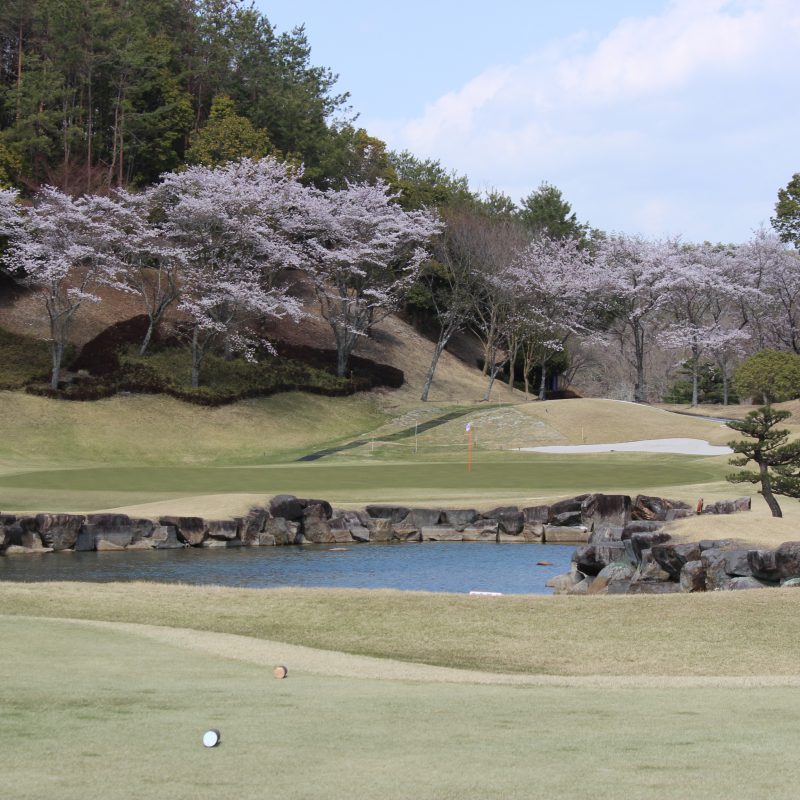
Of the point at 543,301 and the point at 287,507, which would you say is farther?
the point at 543,301

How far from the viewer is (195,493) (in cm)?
3634

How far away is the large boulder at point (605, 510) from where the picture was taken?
108 ft

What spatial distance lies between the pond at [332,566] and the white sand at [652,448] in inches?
859

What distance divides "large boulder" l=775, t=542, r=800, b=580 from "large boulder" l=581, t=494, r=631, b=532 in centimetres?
1127

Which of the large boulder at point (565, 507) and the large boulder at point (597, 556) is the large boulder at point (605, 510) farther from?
the large boulder at point (597, 556)

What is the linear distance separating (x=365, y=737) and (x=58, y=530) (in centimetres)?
2369

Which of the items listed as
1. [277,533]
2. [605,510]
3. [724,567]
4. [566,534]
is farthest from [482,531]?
[724,567]

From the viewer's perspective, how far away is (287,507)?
32.4 meters

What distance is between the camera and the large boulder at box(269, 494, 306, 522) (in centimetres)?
3225

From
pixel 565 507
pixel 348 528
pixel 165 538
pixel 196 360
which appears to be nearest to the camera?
pixel 165 538

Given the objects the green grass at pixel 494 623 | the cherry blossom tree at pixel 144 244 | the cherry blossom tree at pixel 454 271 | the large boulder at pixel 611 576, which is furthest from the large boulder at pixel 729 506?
the cherry blossom tree at pixel 454 271

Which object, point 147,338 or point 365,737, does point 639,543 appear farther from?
point 147,338

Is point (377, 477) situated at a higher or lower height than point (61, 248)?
lower

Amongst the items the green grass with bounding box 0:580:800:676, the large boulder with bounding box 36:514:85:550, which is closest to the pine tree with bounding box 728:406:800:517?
the green grass with bounding box 0:580:800:676
